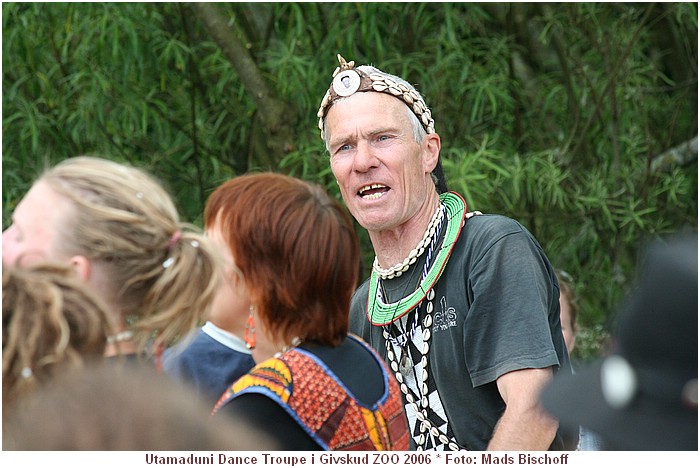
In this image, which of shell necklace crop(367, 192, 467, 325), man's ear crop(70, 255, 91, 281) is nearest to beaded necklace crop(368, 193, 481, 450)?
shell necklace crop(367, 192, 467, 325)

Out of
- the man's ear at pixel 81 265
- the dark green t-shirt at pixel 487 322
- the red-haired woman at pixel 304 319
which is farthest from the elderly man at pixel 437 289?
the man's ear at pixel 81 265

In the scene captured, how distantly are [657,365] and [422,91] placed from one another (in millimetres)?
2627

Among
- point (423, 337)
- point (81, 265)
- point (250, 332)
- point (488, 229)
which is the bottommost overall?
point (423, 337)

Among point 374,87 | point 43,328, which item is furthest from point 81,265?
point 374,87

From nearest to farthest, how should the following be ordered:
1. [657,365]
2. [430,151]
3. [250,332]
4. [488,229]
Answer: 1. [657,365]
2. [250,332]
3. [488,229]
4. [430,151]

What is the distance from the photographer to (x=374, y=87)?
2221mm

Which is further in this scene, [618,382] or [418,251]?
[418,251]

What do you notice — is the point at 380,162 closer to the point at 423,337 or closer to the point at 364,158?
the point at 364,158

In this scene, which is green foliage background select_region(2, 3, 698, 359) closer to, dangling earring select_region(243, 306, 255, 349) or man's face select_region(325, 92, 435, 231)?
man's face select_region(325, 92, 435, 231)

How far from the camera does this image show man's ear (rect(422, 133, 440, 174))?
228 centimetres

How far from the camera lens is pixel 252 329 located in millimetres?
1853

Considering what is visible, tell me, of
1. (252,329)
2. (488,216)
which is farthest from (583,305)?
(252,329)

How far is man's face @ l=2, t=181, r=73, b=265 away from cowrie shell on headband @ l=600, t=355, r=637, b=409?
2.77 feet

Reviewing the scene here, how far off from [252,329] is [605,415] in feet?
2.74
